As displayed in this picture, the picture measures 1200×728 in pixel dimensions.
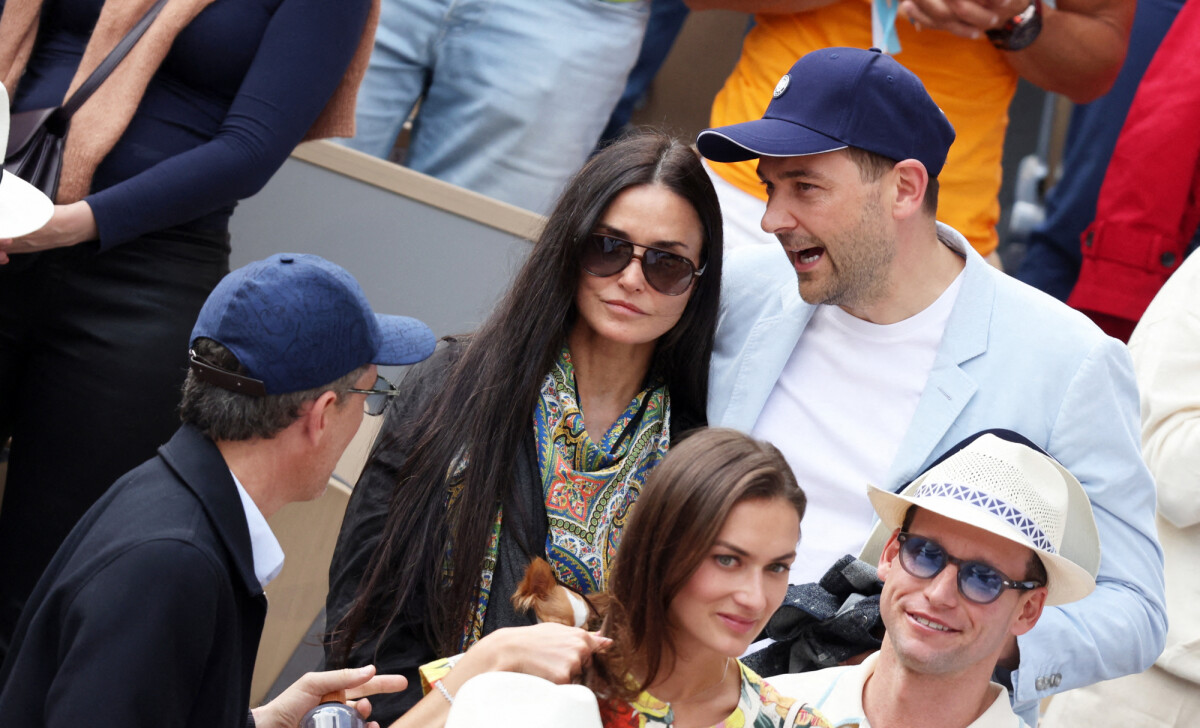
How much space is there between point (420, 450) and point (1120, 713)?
1966 mm

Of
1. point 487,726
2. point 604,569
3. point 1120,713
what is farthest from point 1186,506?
point 487,726

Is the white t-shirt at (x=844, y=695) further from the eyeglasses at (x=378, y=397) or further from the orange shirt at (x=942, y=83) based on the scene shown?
the orange shirt at (x=942, y=83)

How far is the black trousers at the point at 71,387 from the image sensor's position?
3.04m

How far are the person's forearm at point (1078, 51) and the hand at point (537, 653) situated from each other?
2469 millimetres

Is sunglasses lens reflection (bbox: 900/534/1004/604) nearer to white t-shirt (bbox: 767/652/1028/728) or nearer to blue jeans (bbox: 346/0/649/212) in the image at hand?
white t-shirt (bbox: 767/652/1028/728)

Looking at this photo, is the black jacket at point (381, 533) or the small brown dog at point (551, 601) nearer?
the small brown dog at point (551, 601)

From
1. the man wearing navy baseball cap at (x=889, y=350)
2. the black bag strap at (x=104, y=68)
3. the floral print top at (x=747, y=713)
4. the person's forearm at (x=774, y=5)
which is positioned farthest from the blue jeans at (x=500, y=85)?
the floral print top at (x=747, y=713)

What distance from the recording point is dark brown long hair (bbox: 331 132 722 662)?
99.4 inches

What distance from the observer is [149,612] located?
176cm

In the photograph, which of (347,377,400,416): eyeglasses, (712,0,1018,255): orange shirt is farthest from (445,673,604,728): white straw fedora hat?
(712,0,1018,255): orange shirt

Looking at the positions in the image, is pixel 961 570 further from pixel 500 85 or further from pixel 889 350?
pixel 500 85

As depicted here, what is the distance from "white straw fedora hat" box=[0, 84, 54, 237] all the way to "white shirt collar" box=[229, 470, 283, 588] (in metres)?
0.86

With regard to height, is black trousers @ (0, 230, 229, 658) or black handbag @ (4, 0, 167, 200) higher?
black handbag @ (4, 0, 167, 200)

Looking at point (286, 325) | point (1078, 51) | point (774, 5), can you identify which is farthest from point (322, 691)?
point (1078, 51)
